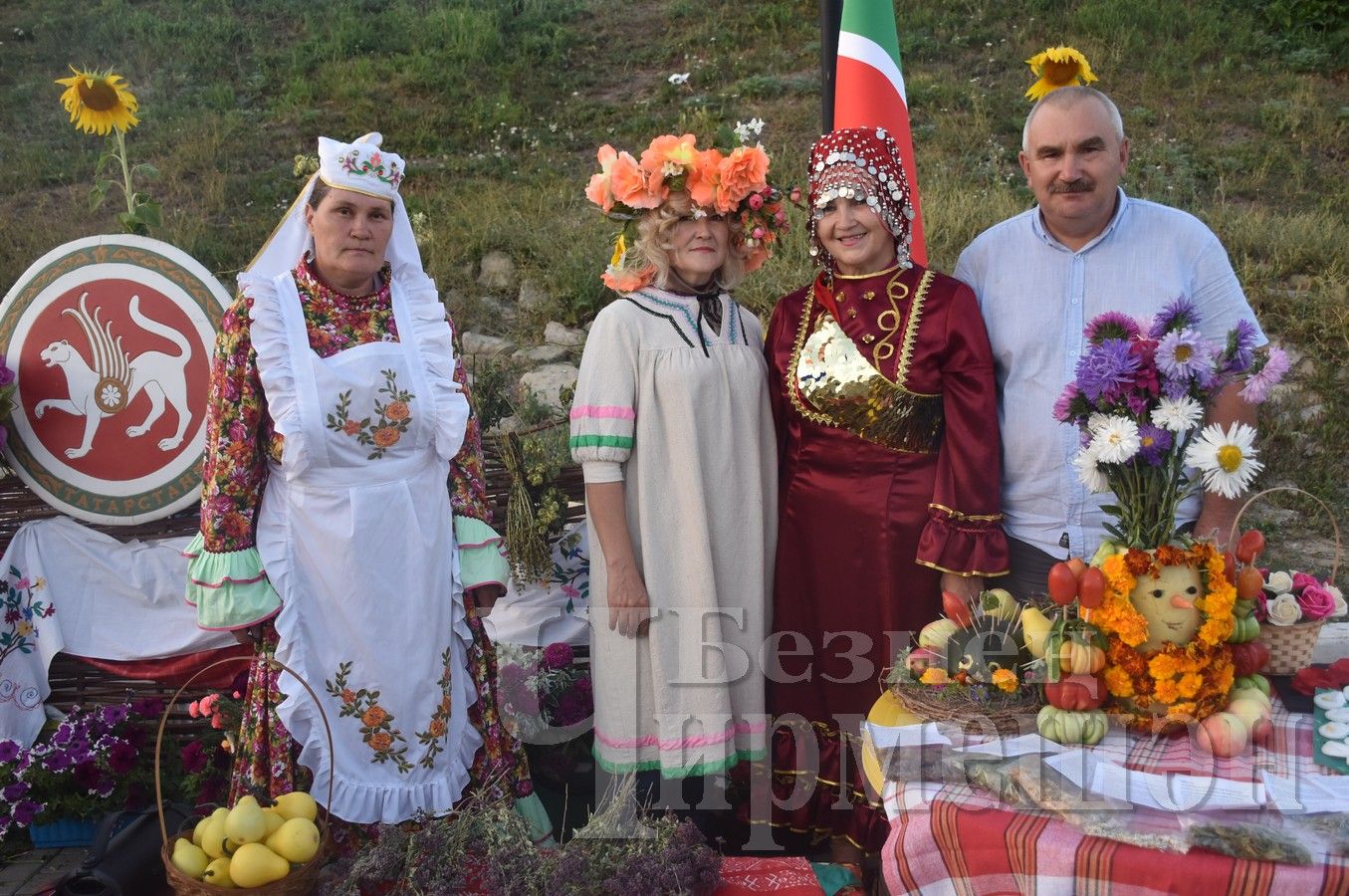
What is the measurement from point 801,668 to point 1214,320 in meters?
1.47

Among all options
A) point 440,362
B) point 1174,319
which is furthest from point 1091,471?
point 440,362

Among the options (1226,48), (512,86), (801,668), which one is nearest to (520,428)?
(801,668)

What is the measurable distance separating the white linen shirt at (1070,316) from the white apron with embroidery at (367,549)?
1523 mm

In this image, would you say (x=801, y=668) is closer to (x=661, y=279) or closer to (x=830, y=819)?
(x=830, y=819)

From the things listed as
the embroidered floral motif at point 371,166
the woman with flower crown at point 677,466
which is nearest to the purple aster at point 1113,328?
the woman with flower crown at point 677,466

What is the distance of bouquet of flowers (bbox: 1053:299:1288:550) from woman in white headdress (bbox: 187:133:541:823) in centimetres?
167

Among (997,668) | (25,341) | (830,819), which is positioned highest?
(25,341)

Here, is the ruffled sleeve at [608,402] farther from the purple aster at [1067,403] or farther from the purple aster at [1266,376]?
the purple aster at [1266,376]

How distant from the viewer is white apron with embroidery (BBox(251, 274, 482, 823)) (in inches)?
118

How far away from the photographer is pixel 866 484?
313cm

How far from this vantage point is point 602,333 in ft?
10.2

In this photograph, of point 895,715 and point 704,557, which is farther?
point 704,557

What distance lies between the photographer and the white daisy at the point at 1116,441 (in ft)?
7.53

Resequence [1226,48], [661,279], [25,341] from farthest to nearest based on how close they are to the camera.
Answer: [1226,48] → [25,341] → [661,279]
